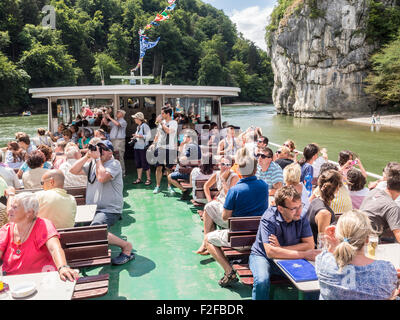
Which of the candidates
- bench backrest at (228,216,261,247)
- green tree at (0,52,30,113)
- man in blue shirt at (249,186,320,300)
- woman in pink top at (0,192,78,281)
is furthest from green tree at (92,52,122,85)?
man in blue shirt at (249,186,320,300)

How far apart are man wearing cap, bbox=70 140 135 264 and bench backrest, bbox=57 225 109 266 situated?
2.29 ft

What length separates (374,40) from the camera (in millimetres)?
37812

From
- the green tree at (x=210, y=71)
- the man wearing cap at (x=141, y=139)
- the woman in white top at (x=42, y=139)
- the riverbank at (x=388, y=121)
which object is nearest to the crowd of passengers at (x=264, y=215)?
the man wearing cap at (x=141, y=139)

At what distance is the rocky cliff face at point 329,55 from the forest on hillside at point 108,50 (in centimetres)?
2153

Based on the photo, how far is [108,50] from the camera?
7425 cm

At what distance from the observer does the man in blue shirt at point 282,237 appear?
8.59ft

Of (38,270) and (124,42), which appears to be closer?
(38,270)

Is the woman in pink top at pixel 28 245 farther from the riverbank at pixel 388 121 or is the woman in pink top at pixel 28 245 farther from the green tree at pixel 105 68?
the green tree at pixel 105 68

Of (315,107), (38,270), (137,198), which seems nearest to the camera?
(38,270)

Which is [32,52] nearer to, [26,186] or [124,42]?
[124,42]

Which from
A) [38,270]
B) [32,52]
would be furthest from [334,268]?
[32,52]

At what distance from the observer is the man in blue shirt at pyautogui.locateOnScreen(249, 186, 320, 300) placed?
2.62m

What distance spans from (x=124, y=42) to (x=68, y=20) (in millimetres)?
13672

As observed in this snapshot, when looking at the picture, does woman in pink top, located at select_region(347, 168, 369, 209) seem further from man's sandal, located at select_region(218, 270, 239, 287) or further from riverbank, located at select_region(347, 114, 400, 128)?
riverbank, located at select_region(347, 114, 400, 128)
